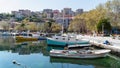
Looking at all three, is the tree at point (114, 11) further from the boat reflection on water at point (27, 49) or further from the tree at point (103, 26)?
the boat reflection on water at point (27, 49)

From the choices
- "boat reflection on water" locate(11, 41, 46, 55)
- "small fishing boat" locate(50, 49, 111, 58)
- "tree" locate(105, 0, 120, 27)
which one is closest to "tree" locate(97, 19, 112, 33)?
"tree" locate(105, 0, 120, 27)

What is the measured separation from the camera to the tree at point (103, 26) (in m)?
63.2

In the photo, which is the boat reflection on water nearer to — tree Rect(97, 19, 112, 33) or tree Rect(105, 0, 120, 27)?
tree Rect(105, 0, 120, 27)

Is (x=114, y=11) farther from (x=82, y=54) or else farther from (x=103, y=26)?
(x=82, y=54)

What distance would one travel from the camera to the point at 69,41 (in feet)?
164

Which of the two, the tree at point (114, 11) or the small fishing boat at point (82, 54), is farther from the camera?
the tree at point (114, 11)

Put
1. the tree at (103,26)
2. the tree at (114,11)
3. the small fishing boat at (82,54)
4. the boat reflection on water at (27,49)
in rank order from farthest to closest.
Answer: the tree at (103,26)
the tree at (114,11)
the boat reflection on water at (27,49)
the small fishing boat at (82,54)

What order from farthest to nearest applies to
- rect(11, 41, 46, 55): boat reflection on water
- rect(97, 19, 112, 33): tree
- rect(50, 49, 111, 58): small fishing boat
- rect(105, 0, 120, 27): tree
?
rect(97, 19, 112, 33): tree → rect(105, 0, 120, 27): tree → rect(11, 41, 46, 55): boat reflection on water → rect(50, 49, 111, 58): small fishing boat

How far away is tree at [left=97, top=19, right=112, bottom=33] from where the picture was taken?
6317cm

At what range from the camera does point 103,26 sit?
2514 inches

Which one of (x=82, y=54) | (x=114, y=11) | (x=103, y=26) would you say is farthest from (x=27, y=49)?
(x=103, y=26)

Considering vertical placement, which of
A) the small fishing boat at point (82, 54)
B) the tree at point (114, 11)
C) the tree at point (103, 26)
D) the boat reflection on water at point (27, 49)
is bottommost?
the boat reflection on water at point (27, 49)

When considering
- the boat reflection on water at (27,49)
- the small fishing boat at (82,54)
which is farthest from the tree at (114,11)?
the small fishing boat at (82,54)

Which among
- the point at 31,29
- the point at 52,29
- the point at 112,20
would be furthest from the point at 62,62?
the point at 31,29
